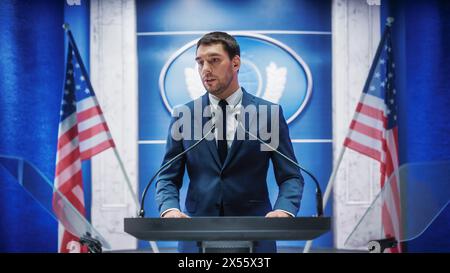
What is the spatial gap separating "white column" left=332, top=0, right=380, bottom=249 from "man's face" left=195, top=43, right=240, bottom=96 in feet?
2.35

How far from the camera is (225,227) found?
1.70m

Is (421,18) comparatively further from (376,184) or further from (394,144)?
(376,184)

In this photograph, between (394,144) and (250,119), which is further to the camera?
(394,144)

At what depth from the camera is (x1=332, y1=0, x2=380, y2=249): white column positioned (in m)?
2.94


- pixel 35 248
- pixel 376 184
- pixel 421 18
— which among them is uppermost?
pixel 421 18

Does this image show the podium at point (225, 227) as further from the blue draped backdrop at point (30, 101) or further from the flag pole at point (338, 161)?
the blue draped backdrop at point (30, 101)

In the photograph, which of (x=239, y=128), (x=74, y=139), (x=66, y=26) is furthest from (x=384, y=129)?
(x=66, y=26)

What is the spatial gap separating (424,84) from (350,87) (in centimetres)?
35

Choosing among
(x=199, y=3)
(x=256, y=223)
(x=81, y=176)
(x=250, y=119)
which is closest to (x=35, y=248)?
(x=81, y=176)

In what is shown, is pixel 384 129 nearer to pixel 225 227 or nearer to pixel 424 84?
pixel 424 84

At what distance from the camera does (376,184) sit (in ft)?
9.68

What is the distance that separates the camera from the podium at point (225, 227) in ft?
5.49

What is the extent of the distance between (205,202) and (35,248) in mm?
1010

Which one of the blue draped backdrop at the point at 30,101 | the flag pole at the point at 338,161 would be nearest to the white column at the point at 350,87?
the flag pole at the point at 338,161
